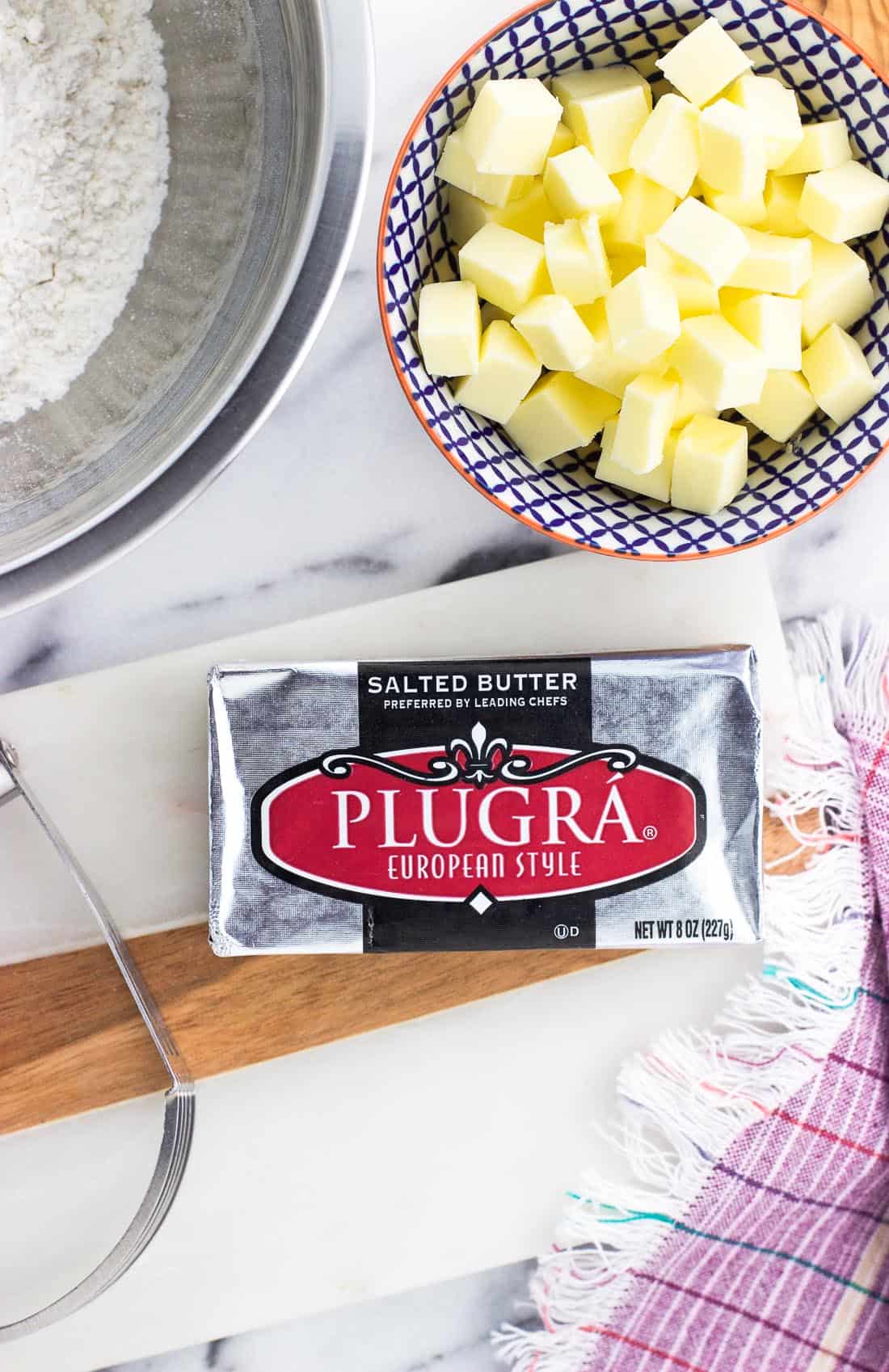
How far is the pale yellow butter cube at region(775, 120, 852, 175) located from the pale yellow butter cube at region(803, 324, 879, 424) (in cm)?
10

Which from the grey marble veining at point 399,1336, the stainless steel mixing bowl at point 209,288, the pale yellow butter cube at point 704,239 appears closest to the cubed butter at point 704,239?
the pale yellow butter cube at point 704,239

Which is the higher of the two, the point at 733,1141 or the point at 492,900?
the point at 492,900

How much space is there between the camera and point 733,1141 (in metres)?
0.91

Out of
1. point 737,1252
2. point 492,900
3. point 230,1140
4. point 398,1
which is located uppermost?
point 398,1

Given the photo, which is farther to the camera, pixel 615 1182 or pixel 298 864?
pixel 615 1182

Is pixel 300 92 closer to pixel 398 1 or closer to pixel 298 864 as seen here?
pixel 398 1

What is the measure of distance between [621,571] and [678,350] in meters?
0.20

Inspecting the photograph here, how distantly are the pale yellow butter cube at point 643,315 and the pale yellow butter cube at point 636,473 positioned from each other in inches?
2.3

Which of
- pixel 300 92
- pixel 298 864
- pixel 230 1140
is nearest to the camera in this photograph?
pixel 300 92

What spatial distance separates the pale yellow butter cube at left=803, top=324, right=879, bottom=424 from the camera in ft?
2.36

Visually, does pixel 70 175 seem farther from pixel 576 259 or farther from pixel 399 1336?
pixel 399 1336

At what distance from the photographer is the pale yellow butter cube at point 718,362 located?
700mm

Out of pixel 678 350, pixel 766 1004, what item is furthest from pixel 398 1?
pixel 766 1004

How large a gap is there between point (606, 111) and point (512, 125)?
7cm
